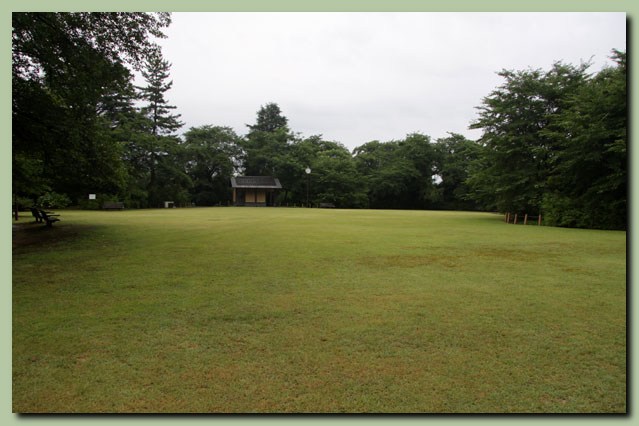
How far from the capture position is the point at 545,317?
3.94 meters

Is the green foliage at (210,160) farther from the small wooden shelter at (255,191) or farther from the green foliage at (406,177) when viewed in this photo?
the green foliage at (406,177)

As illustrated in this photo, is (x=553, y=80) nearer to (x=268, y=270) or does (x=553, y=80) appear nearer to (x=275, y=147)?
(x=268, y=270)

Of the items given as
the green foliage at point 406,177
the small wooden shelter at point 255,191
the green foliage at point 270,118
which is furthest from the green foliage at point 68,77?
the green foliage at point 270,118

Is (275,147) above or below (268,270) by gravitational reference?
above

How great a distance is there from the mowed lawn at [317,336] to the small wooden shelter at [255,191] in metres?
31.6

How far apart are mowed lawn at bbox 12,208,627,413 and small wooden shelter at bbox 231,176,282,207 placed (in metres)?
31.6

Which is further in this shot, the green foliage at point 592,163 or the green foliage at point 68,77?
the green foliage at point 592,163

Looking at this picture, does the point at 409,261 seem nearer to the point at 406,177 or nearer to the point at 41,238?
the point at 41,238

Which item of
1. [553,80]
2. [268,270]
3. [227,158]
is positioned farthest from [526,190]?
[227,158]

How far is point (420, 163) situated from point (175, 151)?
24.5m

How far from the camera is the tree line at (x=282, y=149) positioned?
7.55 m

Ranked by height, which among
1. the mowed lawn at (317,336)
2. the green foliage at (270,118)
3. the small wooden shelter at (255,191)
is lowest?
the mowed lawn at (317,336)

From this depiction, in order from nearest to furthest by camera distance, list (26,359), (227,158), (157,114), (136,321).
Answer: (26,359), (136,321), (157,114), (227,158)

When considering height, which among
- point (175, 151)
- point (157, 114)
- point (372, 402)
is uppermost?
point (157, 114)
